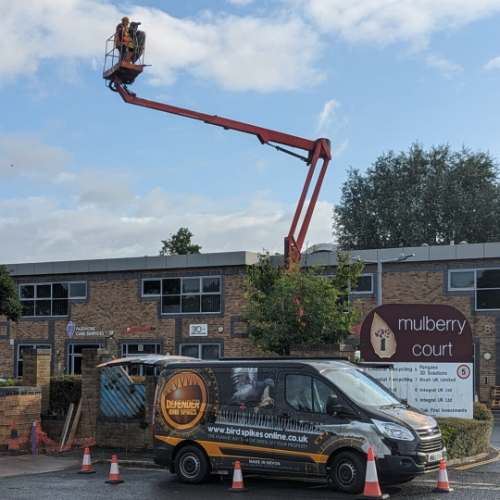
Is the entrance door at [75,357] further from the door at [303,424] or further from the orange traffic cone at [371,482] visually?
the orange traffic cone at [371,482]

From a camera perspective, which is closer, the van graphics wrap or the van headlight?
the van headlight

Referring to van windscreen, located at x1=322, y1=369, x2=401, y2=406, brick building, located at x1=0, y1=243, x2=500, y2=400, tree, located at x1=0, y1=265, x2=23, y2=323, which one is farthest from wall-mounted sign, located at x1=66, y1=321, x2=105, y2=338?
van windscreen, located at x1=322, y1=369, x2=401, y2=406

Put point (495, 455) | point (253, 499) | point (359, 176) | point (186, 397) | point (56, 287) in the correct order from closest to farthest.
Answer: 1. point (253, 499)
2. point (186, 397)
3. point (495, 455)
4. point (56, 287)
5. point (359, 176)

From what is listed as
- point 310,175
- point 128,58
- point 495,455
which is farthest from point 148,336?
point 495,455

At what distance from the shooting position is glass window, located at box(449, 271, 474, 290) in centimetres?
3394

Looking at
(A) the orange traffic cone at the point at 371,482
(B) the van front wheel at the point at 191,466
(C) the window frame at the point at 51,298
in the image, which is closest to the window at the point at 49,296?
(C) the window frame at the point at 51,298

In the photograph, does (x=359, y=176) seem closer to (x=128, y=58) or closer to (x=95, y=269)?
(x=95, y=269)

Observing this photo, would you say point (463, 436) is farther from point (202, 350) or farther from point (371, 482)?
point (202, 350)

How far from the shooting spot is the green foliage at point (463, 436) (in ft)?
49.5

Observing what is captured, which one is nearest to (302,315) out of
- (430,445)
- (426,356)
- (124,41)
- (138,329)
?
(426,356)

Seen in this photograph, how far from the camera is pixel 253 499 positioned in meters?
11.5

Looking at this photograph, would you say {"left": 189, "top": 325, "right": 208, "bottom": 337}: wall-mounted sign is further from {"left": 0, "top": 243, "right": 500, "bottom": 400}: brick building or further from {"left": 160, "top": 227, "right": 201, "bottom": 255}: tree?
{"left": 160, "top": 227, "right": 201, "bottom": 255}: tree

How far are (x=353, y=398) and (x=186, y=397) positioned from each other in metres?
2.94

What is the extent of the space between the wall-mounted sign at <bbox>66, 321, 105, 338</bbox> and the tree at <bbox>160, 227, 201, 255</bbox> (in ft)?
101
